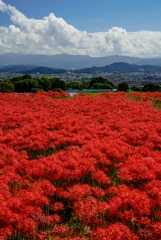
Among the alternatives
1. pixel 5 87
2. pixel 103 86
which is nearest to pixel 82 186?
pixel 5 87

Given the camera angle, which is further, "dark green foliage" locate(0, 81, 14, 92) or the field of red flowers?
"dark green foliage" locate(0, 81, 14, 92)

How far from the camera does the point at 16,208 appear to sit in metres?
5.67

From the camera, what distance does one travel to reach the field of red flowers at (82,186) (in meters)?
5.54

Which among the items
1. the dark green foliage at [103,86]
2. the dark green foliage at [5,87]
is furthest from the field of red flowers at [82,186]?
the dark green foliage at [103,86]

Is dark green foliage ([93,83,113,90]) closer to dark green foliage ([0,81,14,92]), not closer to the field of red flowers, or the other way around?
dark green foliage ([0,81,14,92])

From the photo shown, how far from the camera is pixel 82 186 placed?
671 centimetres

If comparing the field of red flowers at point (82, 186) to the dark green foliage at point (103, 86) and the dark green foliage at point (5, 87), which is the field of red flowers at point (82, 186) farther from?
the dark green foliage at point (103, 86)

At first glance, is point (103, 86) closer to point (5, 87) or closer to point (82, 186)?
point (5, 87)

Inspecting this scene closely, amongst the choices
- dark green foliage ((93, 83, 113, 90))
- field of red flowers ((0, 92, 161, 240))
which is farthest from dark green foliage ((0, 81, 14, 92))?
field of red flowers ((0, 92, 161, 240))

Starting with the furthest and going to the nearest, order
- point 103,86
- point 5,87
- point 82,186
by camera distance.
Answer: point 103,86 → point 5,87 → point 82,186

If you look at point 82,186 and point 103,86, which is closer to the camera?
point 82,186

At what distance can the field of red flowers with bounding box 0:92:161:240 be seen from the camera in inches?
218

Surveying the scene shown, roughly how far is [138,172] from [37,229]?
9.76 feet

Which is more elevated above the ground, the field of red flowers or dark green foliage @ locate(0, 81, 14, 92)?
dark green foliage @ locate(0, 81, 14, 92)
